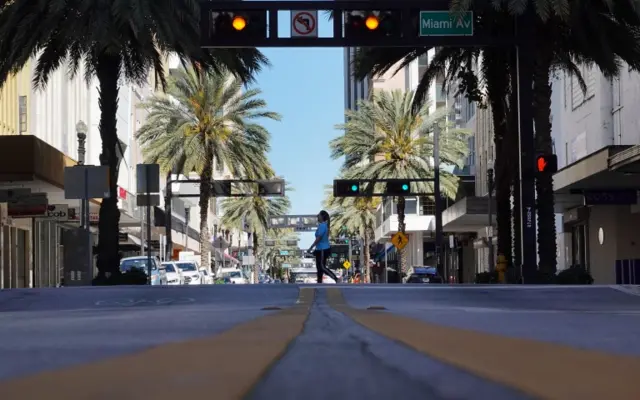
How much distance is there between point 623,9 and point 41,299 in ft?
52.2

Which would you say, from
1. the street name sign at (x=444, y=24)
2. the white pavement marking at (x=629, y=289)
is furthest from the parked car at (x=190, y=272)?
the white pavement marking at (x=629, y=289)

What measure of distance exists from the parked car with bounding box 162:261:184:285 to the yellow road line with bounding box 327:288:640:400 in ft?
127

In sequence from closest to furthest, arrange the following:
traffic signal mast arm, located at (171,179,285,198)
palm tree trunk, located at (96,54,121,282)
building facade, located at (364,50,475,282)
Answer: palm tree trunk, located at (96,54,121,282), traffic signal mast arm, located at (171,179,285,198), building facade, located at (364,50,475,282)

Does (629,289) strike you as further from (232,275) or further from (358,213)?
(358,213)

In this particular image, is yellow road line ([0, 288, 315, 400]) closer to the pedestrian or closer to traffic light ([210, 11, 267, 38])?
traffic light ([210, 11, 267, 38])

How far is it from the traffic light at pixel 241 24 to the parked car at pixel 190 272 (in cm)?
2457

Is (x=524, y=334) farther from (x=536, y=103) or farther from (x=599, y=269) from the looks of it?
(x=599, y=269)

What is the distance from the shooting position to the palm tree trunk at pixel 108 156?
28141 millimetres

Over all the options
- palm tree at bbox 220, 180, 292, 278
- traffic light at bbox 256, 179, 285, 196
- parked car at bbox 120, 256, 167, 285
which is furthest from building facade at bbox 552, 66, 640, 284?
palm tree at bbox 220, 180, 292, 278

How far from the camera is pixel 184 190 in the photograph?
91.5m

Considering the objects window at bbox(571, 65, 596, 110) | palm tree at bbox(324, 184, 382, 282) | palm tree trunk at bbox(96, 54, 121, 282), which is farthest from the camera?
palm tree at bbox(324, 184, 382, 282)

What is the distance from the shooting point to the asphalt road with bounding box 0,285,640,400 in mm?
3754

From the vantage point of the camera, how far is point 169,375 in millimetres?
4301

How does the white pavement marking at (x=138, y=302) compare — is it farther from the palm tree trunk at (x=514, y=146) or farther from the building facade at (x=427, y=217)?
the building facade at (x=427, y=217)
